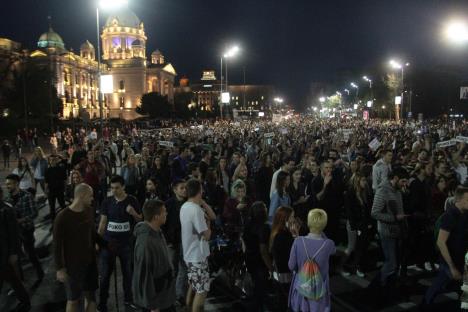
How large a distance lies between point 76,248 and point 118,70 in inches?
4681

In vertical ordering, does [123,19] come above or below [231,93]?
above

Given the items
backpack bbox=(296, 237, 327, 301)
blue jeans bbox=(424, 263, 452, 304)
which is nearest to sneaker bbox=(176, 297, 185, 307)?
backpack bbox=(296, 237, 327, 301)

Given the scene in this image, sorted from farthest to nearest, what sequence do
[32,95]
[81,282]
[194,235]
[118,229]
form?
[32,95], [118,229], [194,235], [81,282]

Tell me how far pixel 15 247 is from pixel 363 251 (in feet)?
17.6

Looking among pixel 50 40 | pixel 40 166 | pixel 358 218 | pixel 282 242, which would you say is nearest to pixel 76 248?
pixel 282 242

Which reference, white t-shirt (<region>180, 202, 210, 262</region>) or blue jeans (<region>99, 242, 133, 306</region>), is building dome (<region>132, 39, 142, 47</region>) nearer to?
blue jeans (<region>99, 242, 133, 306</region>)

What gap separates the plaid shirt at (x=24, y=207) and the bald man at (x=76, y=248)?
2684mm

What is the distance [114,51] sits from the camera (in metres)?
124

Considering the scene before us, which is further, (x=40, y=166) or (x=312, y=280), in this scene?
(x=40, y=166)

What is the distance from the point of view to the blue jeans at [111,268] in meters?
6.37

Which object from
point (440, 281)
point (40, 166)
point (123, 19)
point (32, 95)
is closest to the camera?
point (440, 281)

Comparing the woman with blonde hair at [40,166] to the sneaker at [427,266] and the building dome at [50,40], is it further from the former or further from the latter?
the building dome at [50,40]

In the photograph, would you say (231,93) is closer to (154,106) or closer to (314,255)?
(154,106)

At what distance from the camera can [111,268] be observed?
254 inches
